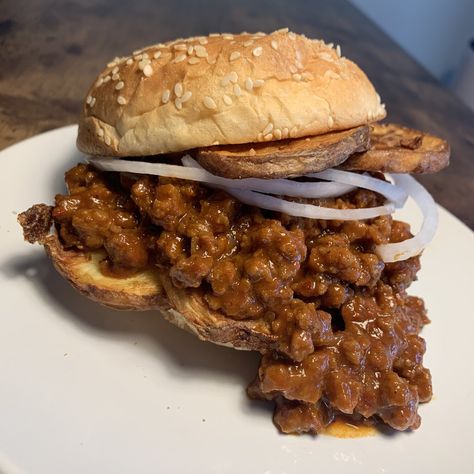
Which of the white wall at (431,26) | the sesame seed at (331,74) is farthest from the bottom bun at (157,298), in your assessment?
the white wall at (431,26)

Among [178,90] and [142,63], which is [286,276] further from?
[142,63]

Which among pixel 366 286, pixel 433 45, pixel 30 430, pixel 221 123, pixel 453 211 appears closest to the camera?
pixel 30 430

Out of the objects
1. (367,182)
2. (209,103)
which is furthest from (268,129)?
(367,182)

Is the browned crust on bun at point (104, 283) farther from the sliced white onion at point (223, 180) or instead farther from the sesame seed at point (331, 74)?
the sesame seed at point (331, 74)

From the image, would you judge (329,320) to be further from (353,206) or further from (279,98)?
(279,98)

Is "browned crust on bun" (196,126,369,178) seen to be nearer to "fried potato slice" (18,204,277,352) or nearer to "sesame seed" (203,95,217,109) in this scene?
"sesame seed" (203,95,217,109)

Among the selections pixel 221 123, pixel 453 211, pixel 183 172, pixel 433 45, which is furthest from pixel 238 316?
pixel 433 45
